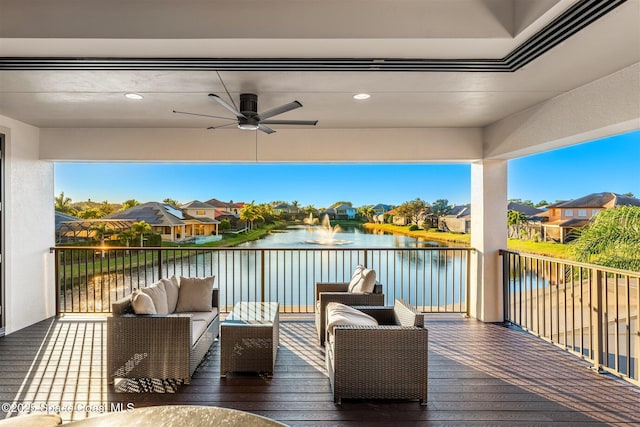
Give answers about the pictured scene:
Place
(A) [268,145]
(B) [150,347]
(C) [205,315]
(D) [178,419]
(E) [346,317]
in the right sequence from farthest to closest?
(A) [268,145]
(C) [205,315]
(E) [346,317]
(B) [150,347]
(D) [178,419]

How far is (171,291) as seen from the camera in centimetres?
384

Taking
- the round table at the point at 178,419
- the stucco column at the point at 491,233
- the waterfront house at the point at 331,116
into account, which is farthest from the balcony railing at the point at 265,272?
the round table at the point at 178,419

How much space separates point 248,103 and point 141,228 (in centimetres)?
365

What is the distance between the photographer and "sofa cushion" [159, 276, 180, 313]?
3.78m

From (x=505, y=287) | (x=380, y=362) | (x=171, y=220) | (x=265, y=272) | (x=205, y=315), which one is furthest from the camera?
(x=171, y=220)

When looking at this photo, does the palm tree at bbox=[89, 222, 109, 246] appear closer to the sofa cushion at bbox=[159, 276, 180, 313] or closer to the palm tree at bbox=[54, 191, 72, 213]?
the palm tree at bbox=[54, 191, 72, 213]

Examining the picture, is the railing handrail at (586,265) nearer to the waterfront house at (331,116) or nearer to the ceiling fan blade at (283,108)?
the waterfront house at (331,116)

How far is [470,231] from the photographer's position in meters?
5.43

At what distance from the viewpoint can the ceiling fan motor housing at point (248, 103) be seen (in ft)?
11.1

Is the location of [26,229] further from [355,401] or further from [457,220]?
[457,220]

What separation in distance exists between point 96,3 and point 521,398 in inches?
167

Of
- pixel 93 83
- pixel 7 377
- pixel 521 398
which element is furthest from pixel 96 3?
pixel 521 398

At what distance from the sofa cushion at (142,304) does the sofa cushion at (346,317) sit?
1.60 m

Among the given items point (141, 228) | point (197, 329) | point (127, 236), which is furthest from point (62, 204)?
point (197, 329)
